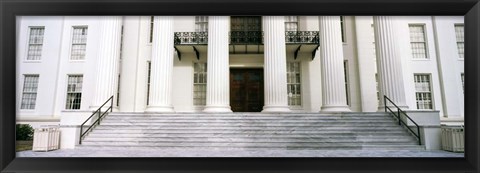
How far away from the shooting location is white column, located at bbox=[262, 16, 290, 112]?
37.3 ft

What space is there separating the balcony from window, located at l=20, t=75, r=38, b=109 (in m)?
7.85

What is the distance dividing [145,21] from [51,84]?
19.7ft

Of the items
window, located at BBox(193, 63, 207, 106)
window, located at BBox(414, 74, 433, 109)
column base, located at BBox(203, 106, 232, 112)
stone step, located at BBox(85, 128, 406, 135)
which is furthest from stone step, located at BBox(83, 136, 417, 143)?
window, located at BBox(414, 74, 433, 109)

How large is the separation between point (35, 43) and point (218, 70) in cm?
1088

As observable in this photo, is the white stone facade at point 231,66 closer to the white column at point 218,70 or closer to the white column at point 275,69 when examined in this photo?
the white column at point 218,70

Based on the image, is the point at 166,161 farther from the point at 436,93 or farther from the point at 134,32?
the point at 436,93

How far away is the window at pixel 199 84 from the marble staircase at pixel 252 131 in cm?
490

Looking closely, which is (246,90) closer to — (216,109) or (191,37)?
(191,37)

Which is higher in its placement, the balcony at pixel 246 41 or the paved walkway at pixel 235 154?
the balcony at pixel 246 41

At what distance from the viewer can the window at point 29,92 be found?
14.6 meters

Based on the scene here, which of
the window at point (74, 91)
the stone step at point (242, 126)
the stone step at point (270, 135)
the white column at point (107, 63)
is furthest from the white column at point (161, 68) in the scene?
the window at point (74, 91)

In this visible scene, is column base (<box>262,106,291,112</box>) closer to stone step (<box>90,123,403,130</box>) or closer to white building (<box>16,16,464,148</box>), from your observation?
stone step (<box>90,123,403,130</box>)

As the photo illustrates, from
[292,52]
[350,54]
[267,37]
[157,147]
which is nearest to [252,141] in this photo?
[157,147]

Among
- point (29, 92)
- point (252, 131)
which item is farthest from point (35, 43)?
point (252, 131)
